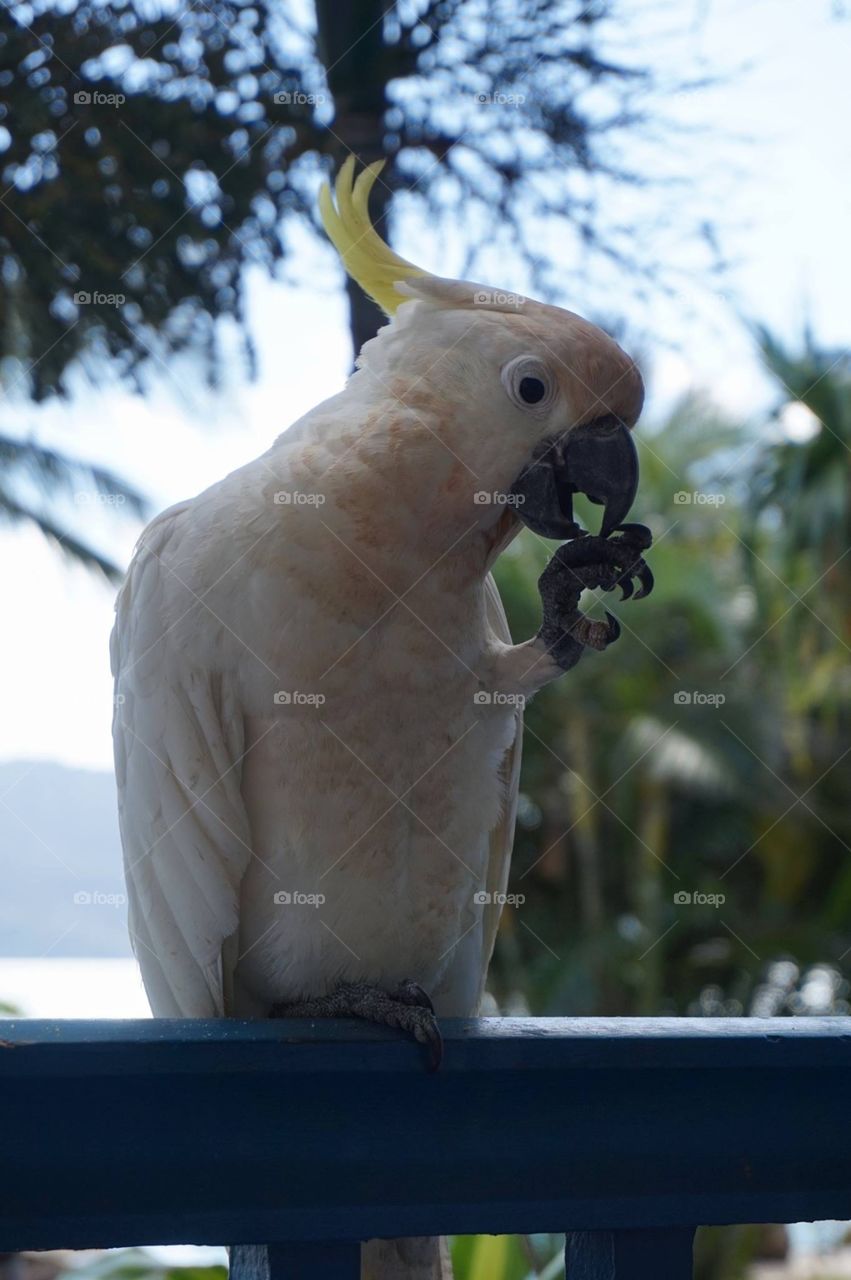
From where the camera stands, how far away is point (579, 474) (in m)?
1.34

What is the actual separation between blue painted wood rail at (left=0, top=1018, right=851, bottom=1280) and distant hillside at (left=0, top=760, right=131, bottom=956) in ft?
3.50

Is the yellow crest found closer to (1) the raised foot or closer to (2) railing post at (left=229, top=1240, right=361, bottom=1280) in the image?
(1) the raised foot

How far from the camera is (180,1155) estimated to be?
59 centimetres

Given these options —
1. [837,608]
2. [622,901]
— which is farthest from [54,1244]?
[622,901]

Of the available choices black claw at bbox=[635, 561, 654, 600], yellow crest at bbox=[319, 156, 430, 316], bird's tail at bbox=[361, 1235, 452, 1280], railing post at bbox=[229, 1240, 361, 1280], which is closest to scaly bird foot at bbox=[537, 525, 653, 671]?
black claw at bbox=[635, 561, 654, 600]

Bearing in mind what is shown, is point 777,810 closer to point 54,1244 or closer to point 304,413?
point 304,413

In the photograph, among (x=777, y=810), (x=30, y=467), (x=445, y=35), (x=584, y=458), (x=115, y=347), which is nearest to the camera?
(x=584, y=458)

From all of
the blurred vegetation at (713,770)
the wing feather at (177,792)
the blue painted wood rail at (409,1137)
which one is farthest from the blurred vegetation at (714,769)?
the blue painted wood rail at (409,1137)

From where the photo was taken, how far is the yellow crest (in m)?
1.42

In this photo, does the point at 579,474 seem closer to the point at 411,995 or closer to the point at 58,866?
the point at 411,995

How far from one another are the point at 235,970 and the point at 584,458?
2.57 ft

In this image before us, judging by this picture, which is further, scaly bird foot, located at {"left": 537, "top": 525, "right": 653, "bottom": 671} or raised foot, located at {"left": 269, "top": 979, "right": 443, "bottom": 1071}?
scaly bird foot, located at {"left": 537, "top": 525, "right": 653, "bottom": 671}

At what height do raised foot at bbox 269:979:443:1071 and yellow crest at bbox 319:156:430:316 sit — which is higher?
yellow crest at bbox 319:156:430:316

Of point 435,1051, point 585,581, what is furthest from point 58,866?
point 435,1051
